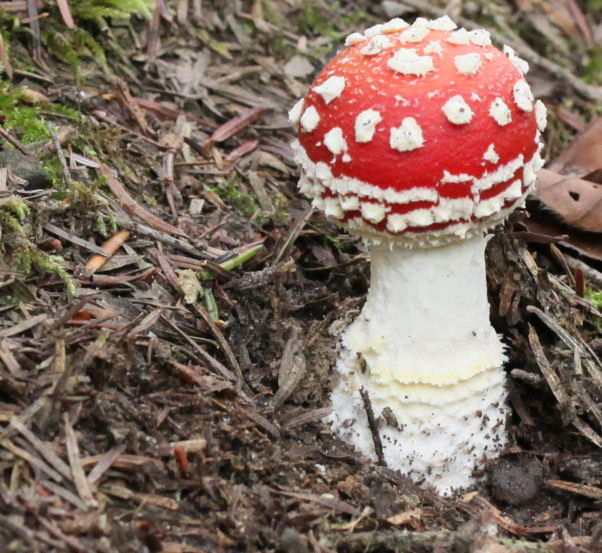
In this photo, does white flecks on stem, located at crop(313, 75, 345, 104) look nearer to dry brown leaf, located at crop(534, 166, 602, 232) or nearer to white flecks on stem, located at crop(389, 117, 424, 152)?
white flecks on stem, located at crop(389, 117, 424, 152)

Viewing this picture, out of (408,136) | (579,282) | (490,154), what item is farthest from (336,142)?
(579,282)

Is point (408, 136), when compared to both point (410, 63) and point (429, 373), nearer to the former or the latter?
point (410, 63)

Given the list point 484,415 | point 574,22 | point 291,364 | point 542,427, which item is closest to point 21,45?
point 291,364

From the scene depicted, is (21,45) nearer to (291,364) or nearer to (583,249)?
(291,364)

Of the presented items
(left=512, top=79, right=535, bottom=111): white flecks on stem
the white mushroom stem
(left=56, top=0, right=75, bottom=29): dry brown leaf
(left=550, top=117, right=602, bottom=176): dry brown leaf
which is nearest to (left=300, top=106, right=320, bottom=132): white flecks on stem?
the white mushroom stem

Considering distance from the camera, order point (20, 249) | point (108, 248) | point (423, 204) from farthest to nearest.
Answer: point (108, 248) < point (20, 249) < point (423, 204)

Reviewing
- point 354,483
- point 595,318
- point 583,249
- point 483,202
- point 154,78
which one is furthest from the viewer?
point 154,78

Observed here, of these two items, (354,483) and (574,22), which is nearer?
(354,483)
